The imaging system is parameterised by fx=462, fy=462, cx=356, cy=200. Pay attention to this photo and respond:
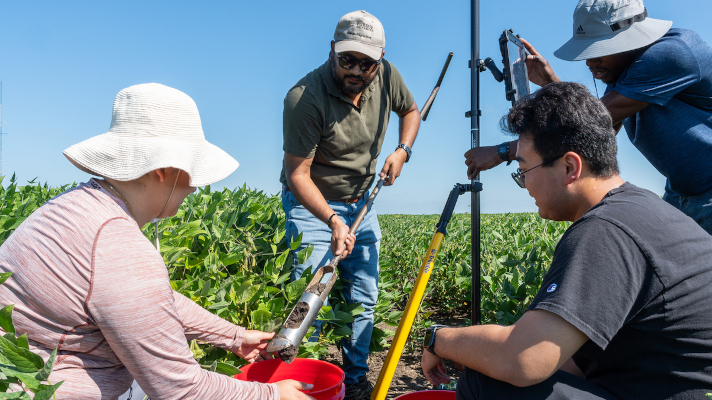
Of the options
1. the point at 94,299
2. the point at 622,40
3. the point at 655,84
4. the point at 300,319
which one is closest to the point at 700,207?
the point at 655,84

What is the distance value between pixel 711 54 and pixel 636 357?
6.03 feet

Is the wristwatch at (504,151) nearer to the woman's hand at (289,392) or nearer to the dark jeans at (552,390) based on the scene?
the dark jeans at (552,390)

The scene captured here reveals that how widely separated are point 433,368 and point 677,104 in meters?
1.96

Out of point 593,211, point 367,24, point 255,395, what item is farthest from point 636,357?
point 367,24

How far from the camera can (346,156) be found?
3193mm

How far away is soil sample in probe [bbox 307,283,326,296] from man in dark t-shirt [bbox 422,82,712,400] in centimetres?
64

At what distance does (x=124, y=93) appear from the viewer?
1484 mm

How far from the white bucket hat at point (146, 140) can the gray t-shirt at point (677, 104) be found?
2.18 metres

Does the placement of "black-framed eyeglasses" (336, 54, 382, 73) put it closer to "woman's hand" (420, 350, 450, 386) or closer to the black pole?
the black pole

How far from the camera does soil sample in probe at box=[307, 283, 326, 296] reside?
211 centimetres

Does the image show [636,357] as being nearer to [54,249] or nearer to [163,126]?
[163,126]

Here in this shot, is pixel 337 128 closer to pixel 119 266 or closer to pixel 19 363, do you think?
pixel 119 266

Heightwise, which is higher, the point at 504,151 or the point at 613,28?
the point at 613,28

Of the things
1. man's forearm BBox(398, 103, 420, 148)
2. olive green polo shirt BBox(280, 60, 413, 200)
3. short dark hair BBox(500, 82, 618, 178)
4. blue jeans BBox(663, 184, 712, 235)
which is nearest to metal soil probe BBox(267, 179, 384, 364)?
olive green polo shirt BBox(280, 60, 413, 200)
